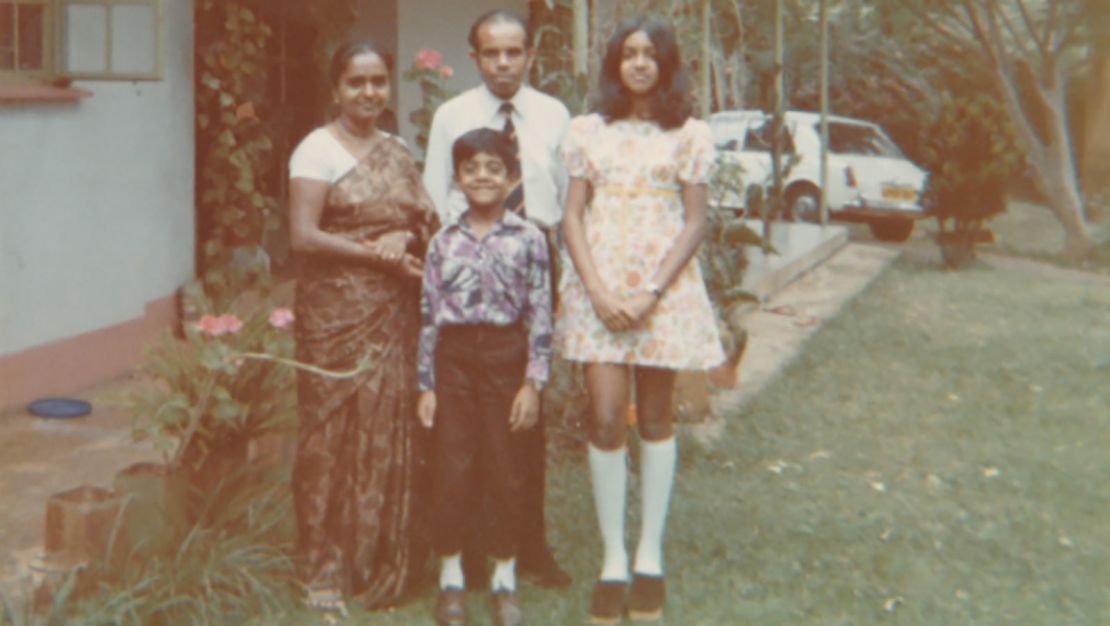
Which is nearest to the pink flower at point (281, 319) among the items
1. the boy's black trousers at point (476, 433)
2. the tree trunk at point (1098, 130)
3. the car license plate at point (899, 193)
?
the boy's black trousers at point (476, 433)

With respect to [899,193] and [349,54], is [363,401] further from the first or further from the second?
[899,193]

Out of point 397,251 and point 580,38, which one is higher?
point 580,38

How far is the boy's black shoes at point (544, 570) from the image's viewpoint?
437cm

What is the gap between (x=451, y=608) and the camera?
159 inches

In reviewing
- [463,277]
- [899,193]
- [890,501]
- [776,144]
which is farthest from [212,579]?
[899,193]

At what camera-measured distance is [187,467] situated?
4.15 m

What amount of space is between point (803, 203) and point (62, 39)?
537 inches

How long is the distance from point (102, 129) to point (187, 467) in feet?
9.98

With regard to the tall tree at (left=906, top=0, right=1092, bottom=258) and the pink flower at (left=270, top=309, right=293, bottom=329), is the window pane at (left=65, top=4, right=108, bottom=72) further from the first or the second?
the tall tree at (left=906, top=0, right=1092, bottom=258)

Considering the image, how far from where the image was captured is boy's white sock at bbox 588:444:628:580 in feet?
13.6

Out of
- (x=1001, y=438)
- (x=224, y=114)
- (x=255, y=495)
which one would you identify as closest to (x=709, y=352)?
(x=255, y=495)

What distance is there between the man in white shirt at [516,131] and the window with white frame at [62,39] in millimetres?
2505

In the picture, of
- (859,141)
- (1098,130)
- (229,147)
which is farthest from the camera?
(1098,130)

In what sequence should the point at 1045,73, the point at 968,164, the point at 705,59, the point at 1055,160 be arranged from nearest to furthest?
the point at 705,59 → the point at 968,164 → the point at 1055,160 → the point at 1045,73
